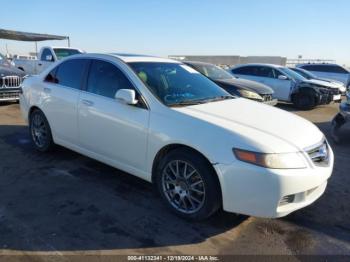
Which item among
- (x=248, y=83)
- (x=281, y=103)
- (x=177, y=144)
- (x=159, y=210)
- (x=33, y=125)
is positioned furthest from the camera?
(x=281, y=103)

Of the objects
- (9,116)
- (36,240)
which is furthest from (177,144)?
(9,116)

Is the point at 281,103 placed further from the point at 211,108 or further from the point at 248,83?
the point at 211,108

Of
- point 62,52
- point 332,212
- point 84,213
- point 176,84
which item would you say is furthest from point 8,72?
point 332,212

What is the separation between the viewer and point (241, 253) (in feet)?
10.4

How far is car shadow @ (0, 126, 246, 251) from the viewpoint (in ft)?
10.8

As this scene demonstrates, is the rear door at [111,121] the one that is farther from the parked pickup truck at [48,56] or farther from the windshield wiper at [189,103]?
the parked pickup truck at [48,56]

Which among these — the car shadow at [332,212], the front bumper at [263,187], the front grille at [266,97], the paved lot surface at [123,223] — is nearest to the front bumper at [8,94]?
the paved lot surface at [123,223]

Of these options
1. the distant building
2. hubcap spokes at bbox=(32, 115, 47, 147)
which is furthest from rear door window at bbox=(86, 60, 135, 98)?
the distant building

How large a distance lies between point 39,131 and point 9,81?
17.5 feet

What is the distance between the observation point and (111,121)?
4219mm

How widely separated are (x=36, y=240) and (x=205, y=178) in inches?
64.5

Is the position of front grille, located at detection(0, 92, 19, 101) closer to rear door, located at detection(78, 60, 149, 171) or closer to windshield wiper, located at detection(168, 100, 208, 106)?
rear door, located at detection(78, 60, 149, 171)

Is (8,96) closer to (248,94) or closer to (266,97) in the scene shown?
(248,94)

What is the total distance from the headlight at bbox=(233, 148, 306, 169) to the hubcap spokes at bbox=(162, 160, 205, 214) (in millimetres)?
500
